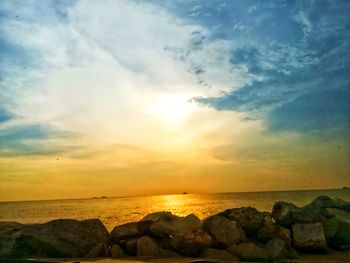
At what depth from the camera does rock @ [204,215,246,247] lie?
14016mm

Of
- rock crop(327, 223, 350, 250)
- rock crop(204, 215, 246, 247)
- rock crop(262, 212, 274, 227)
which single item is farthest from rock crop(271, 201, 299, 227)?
rock crop(204, 215, 246, 247)

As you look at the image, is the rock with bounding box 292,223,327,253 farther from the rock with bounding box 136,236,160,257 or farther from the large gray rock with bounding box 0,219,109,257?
the large gray rock with bounding box 0,219,109,257

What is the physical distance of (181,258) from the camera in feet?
42.9

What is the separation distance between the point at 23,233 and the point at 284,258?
30.5ft

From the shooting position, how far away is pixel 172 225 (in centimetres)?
1463

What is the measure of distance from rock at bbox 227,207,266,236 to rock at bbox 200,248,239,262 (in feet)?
7.87

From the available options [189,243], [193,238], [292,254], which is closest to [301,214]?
[292,254]

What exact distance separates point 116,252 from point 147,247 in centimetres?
117

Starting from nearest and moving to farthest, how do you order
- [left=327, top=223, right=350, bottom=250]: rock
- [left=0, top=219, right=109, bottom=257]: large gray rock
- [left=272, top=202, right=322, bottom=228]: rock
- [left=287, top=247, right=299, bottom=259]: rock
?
[left=0, top=219, right=109, bottom=257]: large gray rock < [left=287, top=247, right=299, bottom=259]: rock < [left=327, top=223, right=350, bottom=250]: rock < [left=272, top=202, right=322, bottom=228]: rock

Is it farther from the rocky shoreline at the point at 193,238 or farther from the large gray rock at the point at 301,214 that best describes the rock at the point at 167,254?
the large gray rock at the point at 301,214

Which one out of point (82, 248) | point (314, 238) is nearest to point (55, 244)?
point (82, 248)

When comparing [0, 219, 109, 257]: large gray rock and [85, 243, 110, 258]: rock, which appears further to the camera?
[0, 219, 109, 257]: large gray rock

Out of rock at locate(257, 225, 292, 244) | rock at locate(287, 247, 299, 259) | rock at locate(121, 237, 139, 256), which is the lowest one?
rock at locate(287, 247, 299, 259)

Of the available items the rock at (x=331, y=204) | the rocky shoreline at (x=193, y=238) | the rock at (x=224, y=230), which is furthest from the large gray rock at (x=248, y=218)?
the rock at (x=331, y=204)
